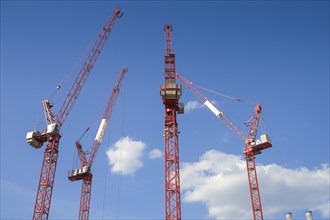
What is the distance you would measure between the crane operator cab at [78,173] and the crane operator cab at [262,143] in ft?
143

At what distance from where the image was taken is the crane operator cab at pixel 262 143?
100938 mm

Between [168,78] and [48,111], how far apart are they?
35.7 metres

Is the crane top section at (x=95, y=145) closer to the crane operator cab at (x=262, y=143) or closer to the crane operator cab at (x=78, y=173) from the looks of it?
the crane operator cab at (x=78, y=173)

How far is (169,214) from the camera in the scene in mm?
67375

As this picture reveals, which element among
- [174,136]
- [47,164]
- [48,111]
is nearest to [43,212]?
[47,164]

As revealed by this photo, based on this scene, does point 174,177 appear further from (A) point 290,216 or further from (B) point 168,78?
(A) point 290,216

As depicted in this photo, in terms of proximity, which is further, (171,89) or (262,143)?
(262,143)

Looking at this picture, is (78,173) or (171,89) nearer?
(171,89)

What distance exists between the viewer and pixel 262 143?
10138 centimetres

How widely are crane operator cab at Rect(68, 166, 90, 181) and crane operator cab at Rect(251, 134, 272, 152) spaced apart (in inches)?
1712

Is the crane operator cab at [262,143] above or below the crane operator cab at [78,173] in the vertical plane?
above

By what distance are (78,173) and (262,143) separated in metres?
47.9

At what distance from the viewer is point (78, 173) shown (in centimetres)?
10525

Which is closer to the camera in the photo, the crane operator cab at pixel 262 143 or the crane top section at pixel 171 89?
the crane top section at pixel 171 89
